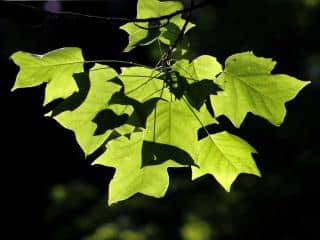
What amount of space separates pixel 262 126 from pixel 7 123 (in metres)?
3.46

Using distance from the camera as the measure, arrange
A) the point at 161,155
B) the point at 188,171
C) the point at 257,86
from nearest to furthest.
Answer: the point at 161,155, the point at 257,86, the point at 188,171

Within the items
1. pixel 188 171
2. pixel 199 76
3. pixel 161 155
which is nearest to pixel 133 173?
pixel 161 155

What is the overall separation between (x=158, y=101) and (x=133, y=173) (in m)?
0.13

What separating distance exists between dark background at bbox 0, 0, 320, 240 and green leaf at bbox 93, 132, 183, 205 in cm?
270

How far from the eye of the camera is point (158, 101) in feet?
2.96

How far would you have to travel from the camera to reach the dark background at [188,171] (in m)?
4.75

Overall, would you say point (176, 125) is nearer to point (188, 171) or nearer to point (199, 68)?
point (199, 68)

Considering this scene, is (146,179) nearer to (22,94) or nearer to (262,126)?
(262,126)

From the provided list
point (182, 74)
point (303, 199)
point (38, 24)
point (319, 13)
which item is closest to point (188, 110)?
point (182, 74)

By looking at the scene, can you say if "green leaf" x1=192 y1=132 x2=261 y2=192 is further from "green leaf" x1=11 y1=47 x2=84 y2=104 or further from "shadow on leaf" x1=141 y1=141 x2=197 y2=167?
"green leaf" x1=11 y1=47 x2=84 y2=104

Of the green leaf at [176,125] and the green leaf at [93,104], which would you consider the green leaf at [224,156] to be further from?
the green leaf at [93,104]

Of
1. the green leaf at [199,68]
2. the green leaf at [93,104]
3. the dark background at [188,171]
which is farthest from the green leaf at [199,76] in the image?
the dark background at [188,171]

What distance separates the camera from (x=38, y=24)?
99 centimetres

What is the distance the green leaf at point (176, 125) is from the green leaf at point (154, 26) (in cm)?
12
